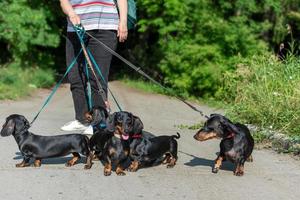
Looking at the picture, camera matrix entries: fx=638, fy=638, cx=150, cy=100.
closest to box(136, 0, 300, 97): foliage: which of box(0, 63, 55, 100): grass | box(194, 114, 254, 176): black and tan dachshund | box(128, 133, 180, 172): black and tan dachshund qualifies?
box(0, 63, 55, 100): grass

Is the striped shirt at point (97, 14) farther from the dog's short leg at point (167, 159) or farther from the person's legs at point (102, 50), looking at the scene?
the dog's short leg at point (167, 159)

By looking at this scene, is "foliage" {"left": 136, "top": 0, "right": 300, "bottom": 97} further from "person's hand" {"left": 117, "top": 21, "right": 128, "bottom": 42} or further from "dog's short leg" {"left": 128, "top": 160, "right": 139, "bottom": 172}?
"dog's short leg" {"left": 128, "top": 160, "right": 139, "bottom": 172}

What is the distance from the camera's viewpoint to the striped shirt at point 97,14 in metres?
7.65

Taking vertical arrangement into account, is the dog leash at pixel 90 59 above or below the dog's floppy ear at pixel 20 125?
above

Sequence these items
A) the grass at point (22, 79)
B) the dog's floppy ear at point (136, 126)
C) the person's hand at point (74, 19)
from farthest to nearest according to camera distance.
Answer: the grass at point (22, 79) → the person's hand at point (74, 19) → the dog's floppy ear at point (136, 126)

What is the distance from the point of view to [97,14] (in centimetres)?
764

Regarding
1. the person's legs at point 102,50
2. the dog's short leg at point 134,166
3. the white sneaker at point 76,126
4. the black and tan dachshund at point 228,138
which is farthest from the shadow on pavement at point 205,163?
the white sneaker at point 76,126

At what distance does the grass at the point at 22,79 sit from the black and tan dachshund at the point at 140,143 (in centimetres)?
601

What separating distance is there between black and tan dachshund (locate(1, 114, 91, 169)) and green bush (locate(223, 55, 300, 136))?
2.94 m

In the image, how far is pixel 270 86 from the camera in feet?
29.6

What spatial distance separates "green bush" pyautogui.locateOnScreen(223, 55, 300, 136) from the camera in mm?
8289

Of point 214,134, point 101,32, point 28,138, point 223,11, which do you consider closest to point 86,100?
point 101,32

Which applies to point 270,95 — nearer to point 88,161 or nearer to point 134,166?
point 134,166

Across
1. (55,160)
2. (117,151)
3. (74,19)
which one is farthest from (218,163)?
(74,19)
